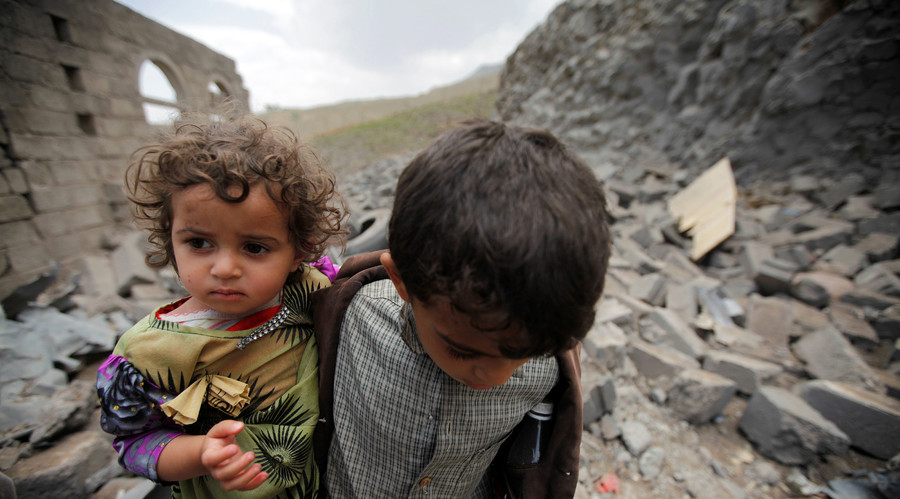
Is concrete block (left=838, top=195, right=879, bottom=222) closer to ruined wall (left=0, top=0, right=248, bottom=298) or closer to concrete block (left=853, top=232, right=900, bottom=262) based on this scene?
concrete block (left=853, top=232, right=900, bottom=262)

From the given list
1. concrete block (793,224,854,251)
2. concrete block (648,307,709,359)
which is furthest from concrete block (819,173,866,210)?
concrete block (648,307,709,359)

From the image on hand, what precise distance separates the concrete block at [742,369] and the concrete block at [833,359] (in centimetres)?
27

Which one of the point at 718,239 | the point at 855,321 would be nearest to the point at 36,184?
the point at 718,239

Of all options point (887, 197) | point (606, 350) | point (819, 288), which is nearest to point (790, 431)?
point (606, 350)

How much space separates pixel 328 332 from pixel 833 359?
3.54 meters

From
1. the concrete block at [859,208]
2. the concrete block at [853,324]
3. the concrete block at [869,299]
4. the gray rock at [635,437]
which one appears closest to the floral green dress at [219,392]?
the gray rock at [635,437]

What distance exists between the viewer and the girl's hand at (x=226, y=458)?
2.65ft

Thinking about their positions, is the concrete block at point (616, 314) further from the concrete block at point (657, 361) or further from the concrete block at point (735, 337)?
the concrete block at point (735, 337)

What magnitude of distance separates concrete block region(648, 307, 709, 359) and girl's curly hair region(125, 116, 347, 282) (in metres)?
2.86

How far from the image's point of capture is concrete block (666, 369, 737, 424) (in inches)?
84.6

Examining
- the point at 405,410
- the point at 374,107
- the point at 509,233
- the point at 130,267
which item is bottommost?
the point at 130,267

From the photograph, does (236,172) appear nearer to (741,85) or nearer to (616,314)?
(616,314)

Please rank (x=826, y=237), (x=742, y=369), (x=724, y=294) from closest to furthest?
(x=742, y=369) < (x=724, y=294) < (x=826, y=237)

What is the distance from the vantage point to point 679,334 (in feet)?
9.12
